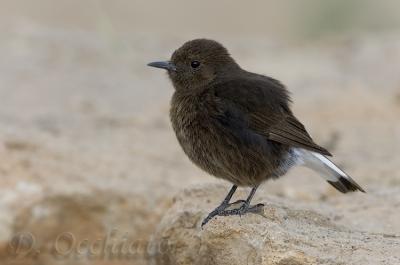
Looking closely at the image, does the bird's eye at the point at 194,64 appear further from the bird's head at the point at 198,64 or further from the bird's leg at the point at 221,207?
the bird's leg at the point at 221,207

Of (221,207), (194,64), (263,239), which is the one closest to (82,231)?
(194,64)

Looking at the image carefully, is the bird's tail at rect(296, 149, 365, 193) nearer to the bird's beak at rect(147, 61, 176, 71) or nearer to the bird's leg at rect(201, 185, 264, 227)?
the bird's leg at rect(201, 185, 264, 227)

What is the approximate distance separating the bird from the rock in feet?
0.65

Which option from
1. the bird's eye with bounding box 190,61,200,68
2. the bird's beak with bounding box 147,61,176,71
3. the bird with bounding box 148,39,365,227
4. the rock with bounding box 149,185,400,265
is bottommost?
the rock with bounding box 149,185,400,265

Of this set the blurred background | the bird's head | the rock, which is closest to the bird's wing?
the bird's head

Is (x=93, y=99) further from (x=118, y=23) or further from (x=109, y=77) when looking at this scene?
(x=118, y=23)

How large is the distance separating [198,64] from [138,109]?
3907 millimetres

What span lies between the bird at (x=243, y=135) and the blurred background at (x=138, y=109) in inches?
20.3

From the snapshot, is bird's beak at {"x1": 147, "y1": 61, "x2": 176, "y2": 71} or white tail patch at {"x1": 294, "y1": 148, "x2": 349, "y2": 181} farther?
bird's beak at {"x1": 147, "y1": 61, "x2": 176, "y2": 71}

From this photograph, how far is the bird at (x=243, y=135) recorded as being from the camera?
6.23 meters

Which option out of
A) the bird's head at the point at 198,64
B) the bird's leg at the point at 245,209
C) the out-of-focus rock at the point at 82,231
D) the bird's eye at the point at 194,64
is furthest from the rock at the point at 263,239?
the out-of-focus rock at the point at 82,231

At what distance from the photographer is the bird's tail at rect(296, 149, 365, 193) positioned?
6520 millimetres

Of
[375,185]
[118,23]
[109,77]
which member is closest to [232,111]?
[375,185]

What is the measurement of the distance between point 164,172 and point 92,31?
5834 millimetres
